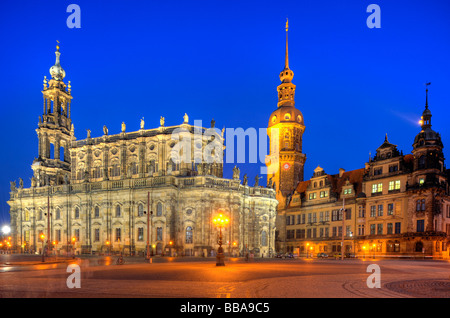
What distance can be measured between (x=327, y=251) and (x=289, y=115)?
3011 cm

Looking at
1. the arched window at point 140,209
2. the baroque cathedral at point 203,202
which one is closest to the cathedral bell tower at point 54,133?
the baroque cathedral at point 203,202

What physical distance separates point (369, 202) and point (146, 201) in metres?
35.0

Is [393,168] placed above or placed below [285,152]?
below

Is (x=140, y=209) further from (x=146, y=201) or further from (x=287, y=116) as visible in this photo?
(x=287, y=116)

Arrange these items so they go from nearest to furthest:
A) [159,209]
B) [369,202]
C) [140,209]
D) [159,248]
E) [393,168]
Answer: [159,248] → [159,209] → [140,209] → [393,168] → [369,202]

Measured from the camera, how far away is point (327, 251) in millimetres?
64000

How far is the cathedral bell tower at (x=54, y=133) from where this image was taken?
236 feet

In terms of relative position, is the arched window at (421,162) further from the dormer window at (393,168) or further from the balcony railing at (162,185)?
the balcony railing at (162,185)

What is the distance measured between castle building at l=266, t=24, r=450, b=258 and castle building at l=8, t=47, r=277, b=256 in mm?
10240

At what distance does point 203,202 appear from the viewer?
51.8m

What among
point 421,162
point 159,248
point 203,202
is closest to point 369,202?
point 421,162

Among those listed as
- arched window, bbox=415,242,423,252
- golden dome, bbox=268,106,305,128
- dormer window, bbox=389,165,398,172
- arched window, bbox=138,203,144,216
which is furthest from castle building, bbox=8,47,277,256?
arched window, bbox=415,242,423,252

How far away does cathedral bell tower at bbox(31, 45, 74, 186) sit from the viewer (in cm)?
7206
